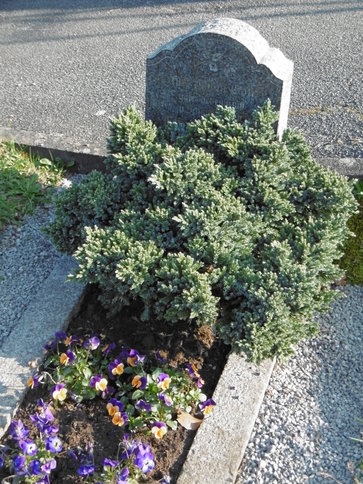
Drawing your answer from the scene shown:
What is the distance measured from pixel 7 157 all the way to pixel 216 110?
172cm

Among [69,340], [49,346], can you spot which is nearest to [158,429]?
[69,340]

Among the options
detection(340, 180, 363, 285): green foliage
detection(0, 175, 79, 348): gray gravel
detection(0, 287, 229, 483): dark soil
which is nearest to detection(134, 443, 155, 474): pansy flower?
detection(0, 287, 229, 483): dark soil

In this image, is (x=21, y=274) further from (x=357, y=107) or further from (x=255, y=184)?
(x=357, y=107)

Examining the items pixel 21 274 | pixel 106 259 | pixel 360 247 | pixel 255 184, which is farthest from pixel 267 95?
pixel 21 274

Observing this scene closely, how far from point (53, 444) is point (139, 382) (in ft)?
1.55

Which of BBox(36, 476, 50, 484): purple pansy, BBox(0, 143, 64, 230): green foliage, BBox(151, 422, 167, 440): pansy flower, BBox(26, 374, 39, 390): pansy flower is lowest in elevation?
BBox(36, 476, 50, 484): purple pansy

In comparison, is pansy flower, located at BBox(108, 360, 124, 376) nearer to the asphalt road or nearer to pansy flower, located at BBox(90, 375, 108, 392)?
pansy flower, located at BBox(90, 375, 108, 392)

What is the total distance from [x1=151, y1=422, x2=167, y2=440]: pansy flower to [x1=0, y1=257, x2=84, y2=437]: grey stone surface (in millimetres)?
732

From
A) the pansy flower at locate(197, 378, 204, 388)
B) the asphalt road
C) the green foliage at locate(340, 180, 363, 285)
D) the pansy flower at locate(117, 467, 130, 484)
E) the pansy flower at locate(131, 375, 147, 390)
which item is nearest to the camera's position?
the pansy flower at locate(117, 467, 130, 484)

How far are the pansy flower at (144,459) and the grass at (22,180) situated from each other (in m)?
2.15

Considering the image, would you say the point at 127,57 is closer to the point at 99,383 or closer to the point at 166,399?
the point at 99,383

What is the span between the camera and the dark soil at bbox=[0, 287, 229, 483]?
8.21ft

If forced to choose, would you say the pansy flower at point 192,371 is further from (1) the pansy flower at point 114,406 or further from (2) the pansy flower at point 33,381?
(2) the pansy flower at point 33,381

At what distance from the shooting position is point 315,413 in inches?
110
